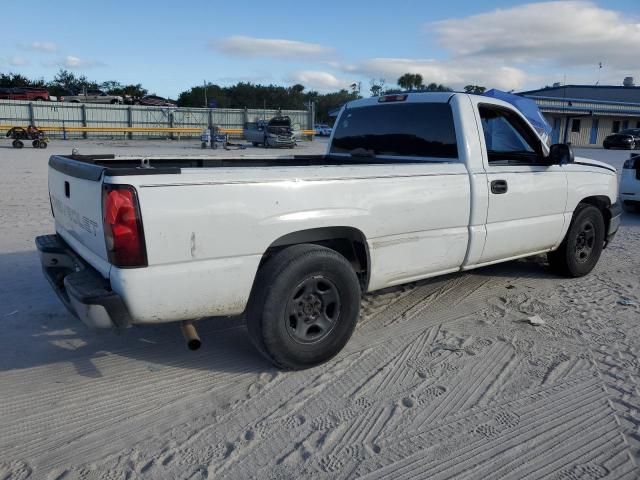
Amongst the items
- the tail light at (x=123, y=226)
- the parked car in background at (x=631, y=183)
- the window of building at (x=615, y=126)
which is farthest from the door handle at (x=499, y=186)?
the window of building at (x=615, y=126)

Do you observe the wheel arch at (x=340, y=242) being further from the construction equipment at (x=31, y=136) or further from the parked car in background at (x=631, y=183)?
the construction equipment at (x=31, y=136)

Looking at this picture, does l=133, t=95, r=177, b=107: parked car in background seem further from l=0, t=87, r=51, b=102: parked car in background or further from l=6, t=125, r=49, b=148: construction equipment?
l=6, t=125, r=49, b=148: construction equipment

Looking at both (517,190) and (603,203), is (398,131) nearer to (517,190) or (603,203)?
(517,190)

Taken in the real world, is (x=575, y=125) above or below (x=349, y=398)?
above

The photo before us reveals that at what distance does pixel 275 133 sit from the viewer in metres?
31.6

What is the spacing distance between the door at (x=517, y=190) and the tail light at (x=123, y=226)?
291 centimetres

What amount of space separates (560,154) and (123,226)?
3.92m

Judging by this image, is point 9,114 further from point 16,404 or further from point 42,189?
point 16,404

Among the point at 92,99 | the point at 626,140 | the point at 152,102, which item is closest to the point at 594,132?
the point at 626,140

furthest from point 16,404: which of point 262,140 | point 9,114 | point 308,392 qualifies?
point 9,114

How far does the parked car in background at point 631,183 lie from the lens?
33.1 ft

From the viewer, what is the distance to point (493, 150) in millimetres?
5047

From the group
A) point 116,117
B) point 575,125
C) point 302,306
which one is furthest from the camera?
point 575,125

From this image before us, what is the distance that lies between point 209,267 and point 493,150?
122 inches
